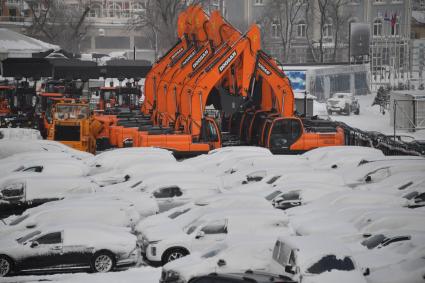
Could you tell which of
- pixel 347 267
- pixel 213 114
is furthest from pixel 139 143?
pixel 347 267

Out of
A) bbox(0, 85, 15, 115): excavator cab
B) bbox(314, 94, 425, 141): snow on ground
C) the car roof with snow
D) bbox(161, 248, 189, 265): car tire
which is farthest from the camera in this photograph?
bbox(0, 85, 15, 115): excavator cab

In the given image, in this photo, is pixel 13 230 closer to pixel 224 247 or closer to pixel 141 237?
pixel 141 237

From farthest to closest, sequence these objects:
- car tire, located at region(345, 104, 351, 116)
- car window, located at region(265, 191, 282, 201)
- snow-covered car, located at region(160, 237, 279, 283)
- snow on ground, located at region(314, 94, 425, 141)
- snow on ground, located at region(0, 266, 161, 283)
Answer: car tire, located at region(345, 104, 351, 116)
snow on ground, located at region(314, 94, 425, 141)
car window, located at region(265, 191, 282, 201)
snow on ground, located at region(0, 266, 161, 283)
snow-covered car, located at region(160, 237, 279, 283)

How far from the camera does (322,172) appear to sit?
23734 mm

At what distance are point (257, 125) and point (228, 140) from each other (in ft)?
4.30

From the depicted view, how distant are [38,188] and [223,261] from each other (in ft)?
28.1

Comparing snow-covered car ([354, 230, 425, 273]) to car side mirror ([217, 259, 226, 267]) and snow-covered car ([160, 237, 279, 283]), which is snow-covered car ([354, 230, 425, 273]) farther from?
car side mirror ([217, 259, 226, 267])

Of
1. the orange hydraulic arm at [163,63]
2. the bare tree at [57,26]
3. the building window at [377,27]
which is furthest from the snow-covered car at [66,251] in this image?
the building window at [377,27]

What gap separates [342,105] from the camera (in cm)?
5450

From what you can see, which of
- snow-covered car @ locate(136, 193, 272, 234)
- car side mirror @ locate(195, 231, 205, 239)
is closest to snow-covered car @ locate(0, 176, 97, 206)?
snow-covered car @ locate(136, 193, 272, 234)

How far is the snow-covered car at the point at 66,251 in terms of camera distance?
17.3 meters

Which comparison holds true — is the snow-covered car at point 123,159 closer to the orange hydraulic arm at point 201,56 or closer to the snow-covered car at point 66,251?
the orange hydraulic arm at point 201,56

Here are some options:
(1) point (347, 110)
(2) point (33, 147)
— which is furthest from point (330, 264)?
(1) point (347, 110)

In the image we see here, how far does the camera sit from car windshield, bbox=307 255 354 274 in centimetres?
1428
